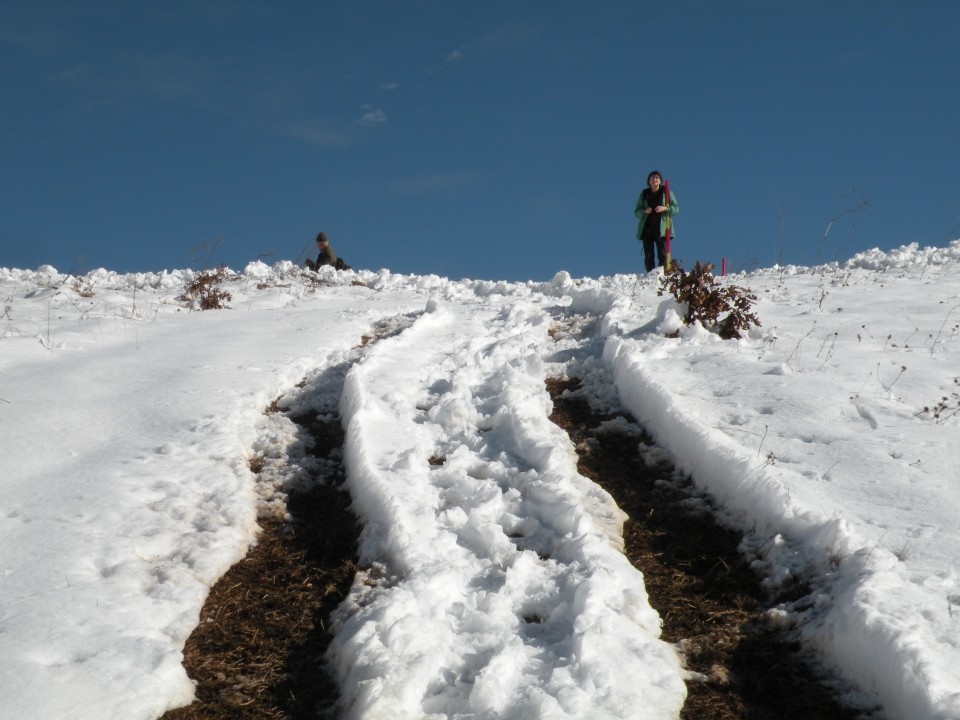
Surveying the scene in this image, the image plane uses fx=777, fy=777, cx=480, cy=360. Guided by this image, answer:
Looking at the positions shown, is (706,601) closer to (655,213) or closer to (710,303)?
(710,303)

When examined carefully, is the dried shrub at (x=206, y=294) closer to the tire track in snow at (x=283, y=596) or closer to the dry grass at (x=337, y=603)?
the tire track in snow at (x=283, y=596)

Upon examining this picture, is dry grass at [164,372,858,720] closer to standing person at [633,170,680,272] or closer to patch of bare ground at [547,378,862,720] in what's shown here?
patch of bare ground at [547,378,862,720]

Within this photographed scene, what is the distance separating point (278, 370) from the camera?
731 cm

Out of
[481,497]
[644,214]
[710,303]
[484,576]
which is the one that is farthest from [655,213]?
[484,576]

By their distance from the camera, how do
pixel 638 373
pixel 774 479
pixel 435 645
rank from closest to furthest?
1. pixel 435 645
2. pixel 774 479
3. pixel 638 373

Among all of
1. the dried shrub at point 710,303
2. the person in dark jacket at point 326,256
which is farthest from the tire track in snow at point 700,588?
the person in dark jacket at point 326,256

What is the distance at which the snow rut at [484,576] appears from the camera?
326cm

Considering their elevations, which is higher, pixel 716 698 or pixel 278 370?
pixel 278 370

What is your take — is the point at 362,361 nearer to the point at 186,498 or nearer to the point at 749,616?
the point at 186,498

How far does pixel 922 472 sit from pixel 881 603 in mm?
1611

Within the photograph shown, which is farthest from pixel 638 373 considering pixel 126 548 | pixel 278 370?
pixel 126 548

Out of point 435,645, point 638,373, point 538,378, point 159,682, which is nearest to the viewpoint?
point 159,682

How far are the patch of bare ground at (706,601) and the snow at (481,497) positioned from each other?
120mm

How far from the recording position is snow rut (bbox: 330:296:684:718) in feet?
10.7
